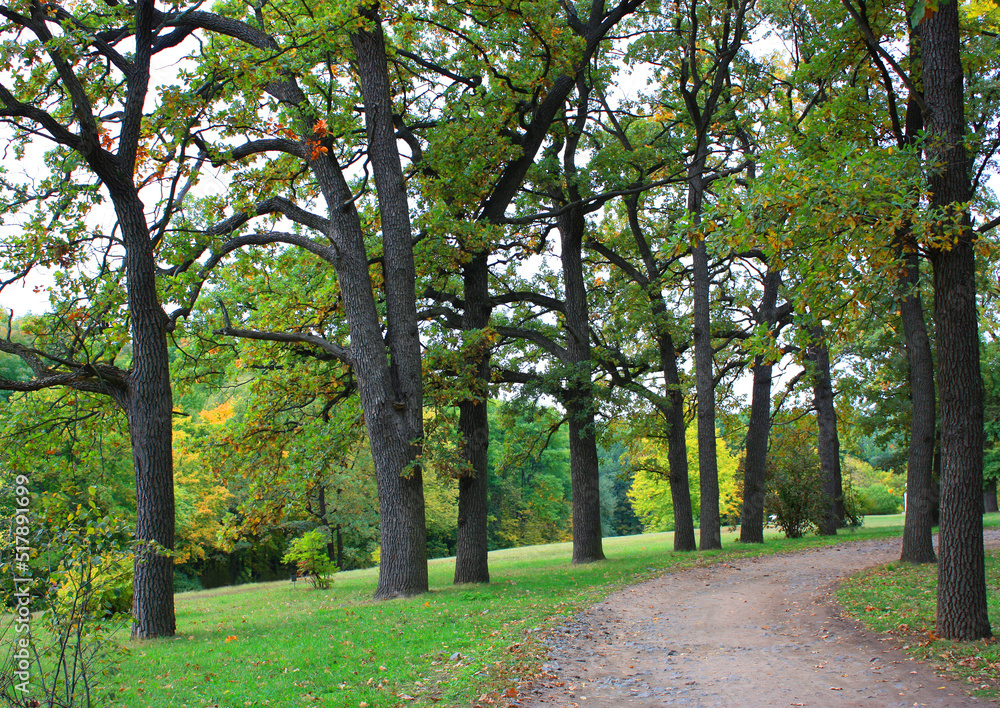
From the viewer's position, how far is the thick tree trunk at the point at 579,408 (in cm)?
1700

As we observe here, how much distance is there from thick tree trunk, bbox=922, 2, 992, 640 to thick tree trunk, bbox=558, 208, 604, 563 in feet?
32.1

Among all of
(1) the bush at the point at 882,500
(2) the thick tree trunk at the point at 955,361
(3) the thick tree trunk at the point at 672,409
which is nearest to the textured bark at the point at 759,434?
(3) the thick tree trunk at the point at 672,409

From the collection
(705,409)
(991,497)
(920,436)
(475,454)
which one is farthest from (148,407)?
(991,497)

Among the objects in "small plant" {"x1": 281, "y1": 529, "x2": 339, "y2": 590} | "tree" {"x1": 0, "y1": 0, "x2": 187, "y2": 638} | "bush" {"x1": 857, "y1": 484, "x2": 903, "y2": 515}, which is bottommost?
"bush" {"x1": 857, "y1": 484, "x2": 903, "y2": 515}

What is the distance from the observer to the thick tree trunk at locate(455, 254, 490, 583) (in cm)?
1348

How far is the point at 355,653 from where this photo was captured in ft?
23.0

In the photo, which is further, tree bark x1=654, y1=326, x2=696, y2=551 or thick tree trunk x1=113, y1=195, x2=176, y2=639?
tree bark x1=654, y1=326, x2=696, y2=551

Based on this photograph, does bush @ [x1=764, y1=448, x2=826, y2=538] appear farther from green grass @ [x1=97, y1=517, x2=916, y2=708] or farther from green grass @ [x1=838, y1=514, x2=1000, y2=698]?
green grass @ [x1=97, y1=517, x2=916, y2=708]

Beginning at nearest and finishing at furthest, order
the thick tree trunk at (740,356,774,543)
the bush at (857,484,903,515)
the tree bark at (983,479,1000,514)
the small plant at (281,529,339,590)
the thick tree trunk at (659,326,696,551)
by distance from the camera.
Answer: the small plant at (281,529,339,590) → the thick tree trunk at (659,326,696,551) → the thick tree trunk at (740,356,774,543) → the tree bark at (983,479,1000,514) → the bush at (857,484,903,515)

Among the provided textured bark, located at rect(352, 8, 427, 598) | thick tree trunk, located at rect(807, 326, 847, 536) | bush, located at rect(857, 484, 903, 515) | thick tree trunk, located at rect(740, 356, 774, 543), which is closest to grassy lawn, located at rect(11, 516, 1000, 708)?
textured bark, located at rect(352, 8, 427, 598)


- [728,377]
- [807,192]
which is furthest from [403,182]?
[728,377]

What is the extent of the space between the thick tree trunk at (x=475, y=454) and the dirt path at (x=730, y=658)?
130 inches

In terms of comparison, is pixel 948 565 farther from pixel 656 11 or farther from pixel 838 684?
pixel 656 11

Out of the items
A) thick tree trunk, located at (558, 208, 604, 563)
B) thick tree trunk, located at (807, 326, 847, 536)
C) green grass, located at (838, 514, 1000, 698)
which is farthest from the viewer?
thick tree trunk, located at (807, 326, 847, 536)
